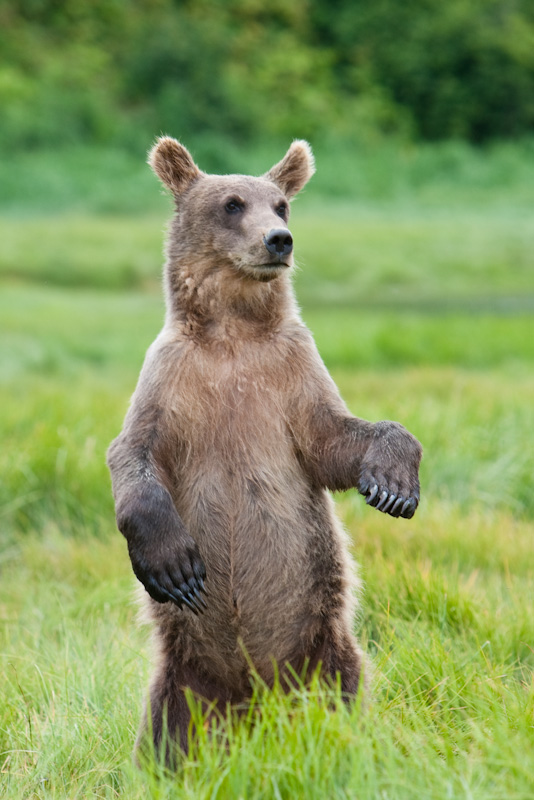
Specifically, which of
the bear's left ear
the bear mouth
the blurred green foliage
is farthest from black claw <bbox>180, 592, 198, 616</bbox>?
the blurred green foliage

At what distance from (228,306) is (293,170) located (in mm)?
784

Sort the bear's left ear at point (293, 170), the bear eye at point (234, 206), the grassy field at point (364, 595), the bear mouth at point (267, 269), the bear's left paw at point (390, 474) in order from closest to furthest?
the grassy field at point (364, 595) → the bear's left paw at point (390, 474) → the bear mouth at point (267, 269) → the bear eye at point (234, 206) → the bear's left ear at point (293, 170)

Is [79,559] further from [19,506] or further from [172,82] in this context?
[172,82]

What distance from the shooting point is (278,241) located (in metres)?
3.38

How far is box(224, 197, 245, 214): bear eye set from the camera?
3.64m

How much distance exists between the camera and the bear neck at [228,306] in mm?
3475

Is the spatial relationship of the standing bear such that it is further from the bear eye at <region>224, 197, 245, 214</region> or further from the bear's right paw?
the bear eye at <region>224, 197, 245, 214</region>

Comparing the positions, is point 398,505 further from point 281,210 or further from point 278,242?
point 281,210

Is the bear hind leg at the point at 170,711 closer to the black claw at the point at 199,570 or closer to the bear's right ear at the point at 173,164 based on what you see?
the black claw at the point at 199,570

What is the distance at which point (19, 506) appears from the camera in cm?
616

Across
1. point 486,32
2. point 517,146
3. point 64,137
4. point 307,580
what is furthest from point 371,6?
point 307,580

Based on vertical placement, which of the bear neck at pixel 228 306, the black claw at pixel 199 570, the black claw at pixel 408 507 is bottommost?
the black claw at pixel 199 570

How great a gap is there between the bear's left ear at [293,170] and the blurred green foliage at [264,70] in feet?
81.9

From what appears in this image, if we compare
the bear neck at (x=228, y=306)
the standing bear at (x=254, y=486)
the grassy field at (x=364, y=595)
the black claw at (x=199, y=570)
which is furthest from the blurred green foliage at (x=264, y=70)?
the black claw at (x=199, y=570)
